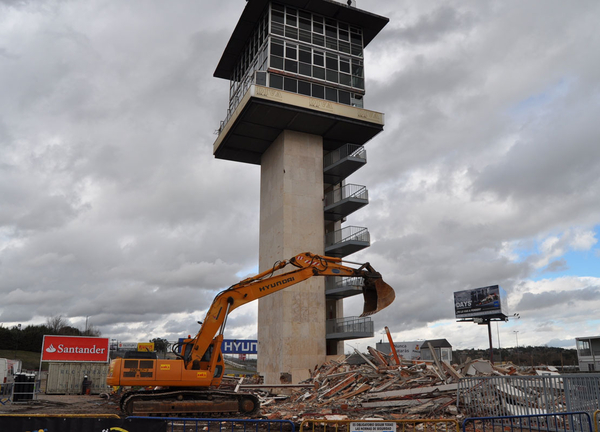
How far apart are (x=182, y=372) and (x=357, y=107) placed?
91.2ft

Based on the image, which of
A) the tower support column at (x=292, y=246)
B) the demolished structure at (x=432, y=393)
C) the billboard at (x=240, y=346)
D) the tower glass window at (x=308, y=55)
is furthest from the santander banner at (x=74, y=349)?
the tower glass window at (x=308, y=55)

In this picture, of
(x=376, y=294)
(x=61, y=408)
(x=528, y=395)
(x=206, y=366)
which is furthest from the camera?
(x=61, y=408)

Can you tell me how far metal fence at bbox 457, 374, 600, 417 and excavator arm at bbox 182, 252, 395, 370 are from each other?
4.71 metres

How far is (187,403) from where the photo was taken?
64.8 feet

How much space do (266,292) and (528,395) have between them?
421 inches

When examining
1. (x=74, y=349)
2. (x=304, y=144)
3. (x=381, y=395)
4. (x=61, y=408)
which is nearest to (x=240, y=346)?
(x=74, y=349)

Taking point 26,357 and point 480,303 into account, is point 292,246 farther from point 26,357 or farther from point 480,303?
point 26,357

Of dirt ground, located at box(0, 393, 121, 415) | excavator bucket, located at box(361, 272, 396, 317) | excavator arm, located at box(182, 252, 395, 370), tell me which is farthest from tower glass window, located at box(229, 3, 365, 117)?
dirt ground, located at box(0, 393, 121, 415)

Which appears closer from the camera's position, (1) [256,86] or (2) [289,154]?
(1) [256,86]

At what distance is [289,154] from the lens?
4038 centimetres

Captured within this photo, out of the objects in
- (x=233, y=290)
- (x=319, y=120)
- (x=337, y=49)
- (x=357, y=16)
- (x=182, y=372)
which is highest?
(x=357, y=16)

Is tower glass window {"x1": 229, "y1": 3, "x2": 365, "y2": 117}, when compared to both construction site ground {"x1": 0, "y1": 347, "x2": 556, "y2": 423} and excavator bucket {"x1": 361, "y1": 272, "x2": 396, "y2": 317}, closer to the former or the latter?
excavator bucket {"x1": 361, "y1": 272, "x2": 396, "y2": 317}

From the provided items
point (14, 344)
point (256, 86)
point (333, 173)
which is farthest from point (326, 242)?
point (14, 344)

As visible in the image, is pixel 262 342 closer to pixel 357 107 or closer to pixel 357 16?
pixel 357 107
